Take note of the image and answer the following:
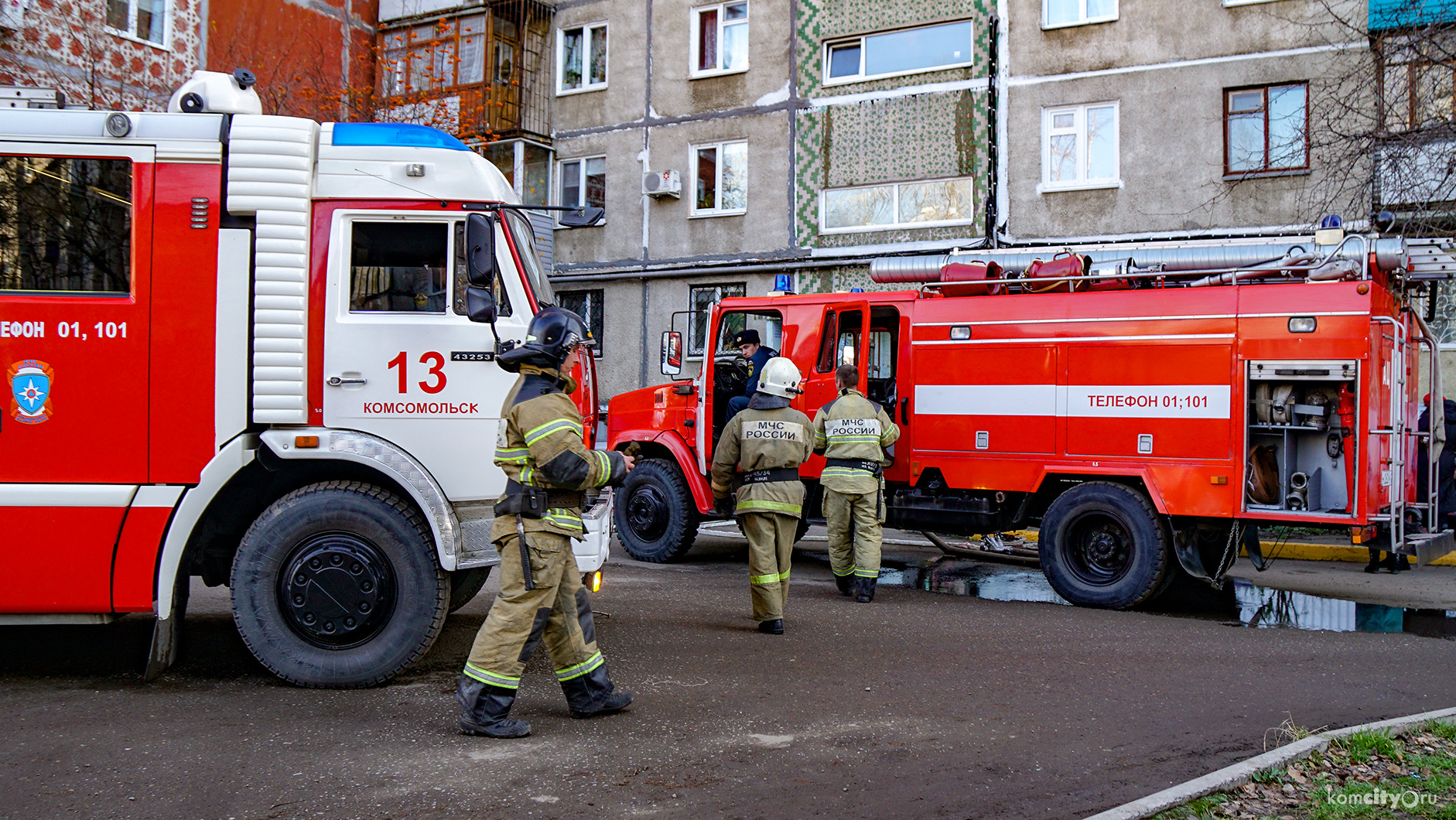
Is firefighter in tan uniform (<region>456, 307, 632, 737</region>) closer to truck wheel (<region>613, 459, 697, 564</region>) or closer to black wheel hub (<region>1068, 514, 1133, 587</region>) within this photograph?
black wheel hub (<region>1068, 514, 1133, 587</region>)

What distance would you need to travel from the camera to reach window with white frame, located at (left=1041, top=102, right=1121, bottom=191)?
59.7 feet

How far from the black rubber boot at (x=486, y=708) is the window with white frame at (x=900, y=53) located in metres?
16.7

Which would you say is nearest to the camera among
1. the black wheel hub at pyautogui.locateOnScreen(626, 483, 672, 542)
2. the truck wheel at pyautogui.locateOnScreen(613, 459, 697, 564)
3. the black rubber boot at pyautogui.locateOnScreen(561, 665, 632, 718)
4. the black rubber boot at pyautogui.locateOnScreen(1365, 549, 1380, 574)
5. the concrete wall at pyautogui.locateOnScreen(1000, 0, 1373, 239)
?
the black rubber boot at pyautogui.locateOnScreen(561, 665, 632, 718)

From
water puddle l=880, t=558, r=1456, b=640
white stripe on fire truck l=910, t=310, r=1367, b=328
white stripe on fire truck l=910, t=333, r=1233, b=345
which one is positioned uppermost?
white stripe on fire truck l=910, t=310, r=1367, b=328

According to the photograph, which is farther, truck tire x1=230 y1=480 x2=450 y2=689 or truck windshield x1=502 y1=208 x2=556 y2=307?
truck windshield x1=502 y1=208 x2=556 y2=307

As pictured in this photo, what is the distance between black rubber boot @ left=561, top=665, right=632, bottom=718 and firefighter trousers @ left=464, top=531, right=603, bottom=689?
0.14ft

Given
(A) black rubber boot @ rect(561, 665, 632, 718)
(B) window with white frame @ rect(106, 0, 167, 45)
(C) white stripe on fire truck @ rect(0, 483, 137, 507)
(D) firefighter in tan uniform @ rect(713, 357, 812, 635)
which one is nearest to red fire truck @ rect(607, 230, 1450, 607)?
(D) firefighter in tan uniform @ rect(713, 357, 812, 635)

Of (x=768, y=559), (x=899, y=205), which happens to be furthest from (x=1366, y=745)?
(x=899, y=205)

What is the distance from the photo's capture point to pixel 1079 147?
18.4 m

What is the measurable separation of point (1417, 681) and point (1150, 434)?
2.77 meters

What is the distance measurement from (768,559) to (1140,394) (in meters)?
3.29

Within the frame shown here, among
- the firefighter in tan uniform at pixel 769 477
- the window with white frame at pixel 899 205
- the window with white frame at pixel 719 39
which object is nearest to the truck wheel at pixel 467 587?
the firefighter in tan uniform at pixel 769 477

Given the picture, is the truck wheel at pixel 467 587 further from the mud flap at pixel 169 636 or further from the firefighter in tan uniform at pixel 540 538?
the firefighter in tan uniform at pixel 540 538

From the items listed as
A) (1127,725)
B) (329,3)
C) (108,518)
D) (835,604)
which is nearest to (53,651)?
(108,518)
